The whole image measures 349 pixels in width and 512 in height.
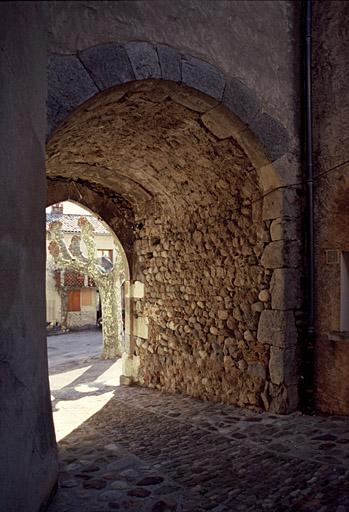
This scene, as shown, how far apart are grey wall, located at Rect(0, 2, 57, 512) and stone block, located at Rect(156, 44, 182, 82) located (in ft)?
3.31

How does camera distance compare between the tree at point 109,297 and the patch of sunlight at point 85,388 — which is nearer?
the patch of sunlight at point 85,388

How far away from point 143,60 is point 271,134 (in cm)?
136

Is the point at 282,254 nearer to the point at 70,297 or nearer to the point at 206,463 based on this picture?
the point at 206,463

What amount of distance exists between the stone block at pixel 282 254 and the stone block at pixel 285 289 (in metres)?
0.06

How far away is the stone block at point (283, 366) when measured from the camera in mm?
3742

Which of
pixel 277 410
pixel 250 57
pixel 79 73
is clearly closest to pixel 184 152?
pixel 250 57

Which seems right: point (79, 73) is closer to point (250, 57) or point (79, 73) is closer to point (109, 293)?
point (250, 57)

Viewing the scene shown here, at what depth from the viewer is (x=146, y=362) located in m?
5.83

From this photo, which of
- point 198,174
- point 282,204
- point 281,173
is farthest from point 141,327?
point 281,173

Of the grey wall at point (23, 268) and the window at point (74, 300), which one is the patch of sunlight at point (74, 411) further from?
the window at point (74, 300)

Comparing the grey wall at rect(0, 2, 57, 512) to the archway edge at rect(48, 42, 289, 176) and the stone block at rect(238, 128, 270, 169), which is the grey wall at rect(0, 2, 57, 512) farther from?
the stone block at rect(238, 128, 270, 169)

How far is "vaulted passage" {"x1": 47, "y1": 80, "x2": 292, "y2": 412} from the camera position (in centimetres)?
360

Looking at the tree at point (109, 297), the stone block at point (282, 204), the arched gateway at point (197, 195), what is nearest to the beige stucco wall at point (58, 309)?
the tree at point (109, 297)

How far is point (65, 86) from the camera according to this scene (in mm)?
2688
